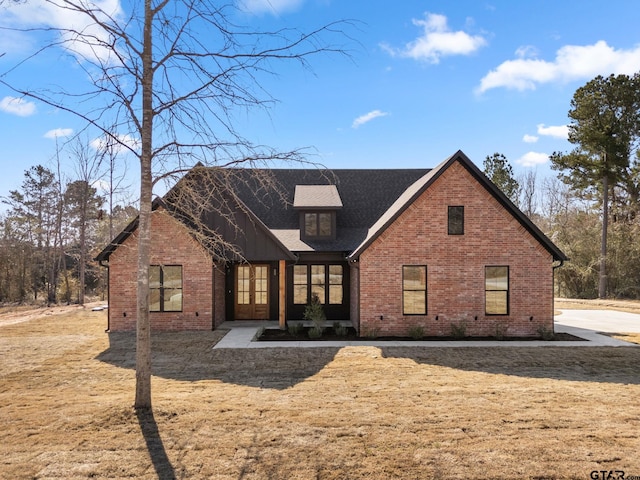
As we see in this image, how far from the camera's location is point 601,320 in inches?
651

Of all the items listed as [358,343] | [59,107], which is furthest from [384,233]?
[59,107]

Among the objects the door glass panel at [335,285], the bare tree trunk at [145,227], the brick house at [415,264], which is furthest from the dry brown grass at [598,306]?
the bare tree trunk at [145,227]

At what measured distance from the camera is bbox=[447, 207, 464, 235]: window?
42.1 ft

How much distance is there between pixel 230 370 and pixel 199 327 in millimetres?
5323

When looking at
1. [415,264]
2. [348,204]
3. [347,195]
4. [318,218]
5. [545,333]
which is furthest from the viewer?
[347,195]

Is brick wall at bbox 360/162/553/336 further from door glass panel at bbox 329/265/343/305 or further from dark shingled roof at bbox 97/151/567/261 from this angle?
door glass panel at bbox 329/265/343/305

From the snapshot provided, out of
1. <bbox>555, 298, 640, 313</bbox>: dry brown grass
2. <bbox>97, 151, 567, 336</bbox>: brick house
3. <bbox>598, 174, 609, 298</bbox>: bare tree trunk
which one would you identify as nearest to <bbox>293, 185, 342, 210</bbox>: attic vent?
<bbox>97, 151, 567, 336</bbox>: brick house

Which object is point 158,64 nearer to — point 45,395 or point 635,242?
point 45,395

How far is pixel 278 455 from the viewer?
185 inches

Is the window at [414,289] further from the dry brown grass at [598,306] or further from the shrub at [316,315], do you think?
the dry brown grass at [598,306]

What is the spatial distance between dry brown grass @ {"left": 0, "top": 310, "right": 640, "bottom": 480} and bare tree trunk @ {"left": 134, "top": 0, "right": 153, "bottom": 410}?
52 cm

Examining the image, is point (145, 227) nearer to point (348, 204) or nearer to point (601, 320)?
point (348, 204)

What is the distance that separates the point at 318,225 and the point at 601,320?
1285 cm

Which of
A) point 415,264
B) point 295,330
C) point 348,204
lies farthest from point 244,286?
point 415,264
